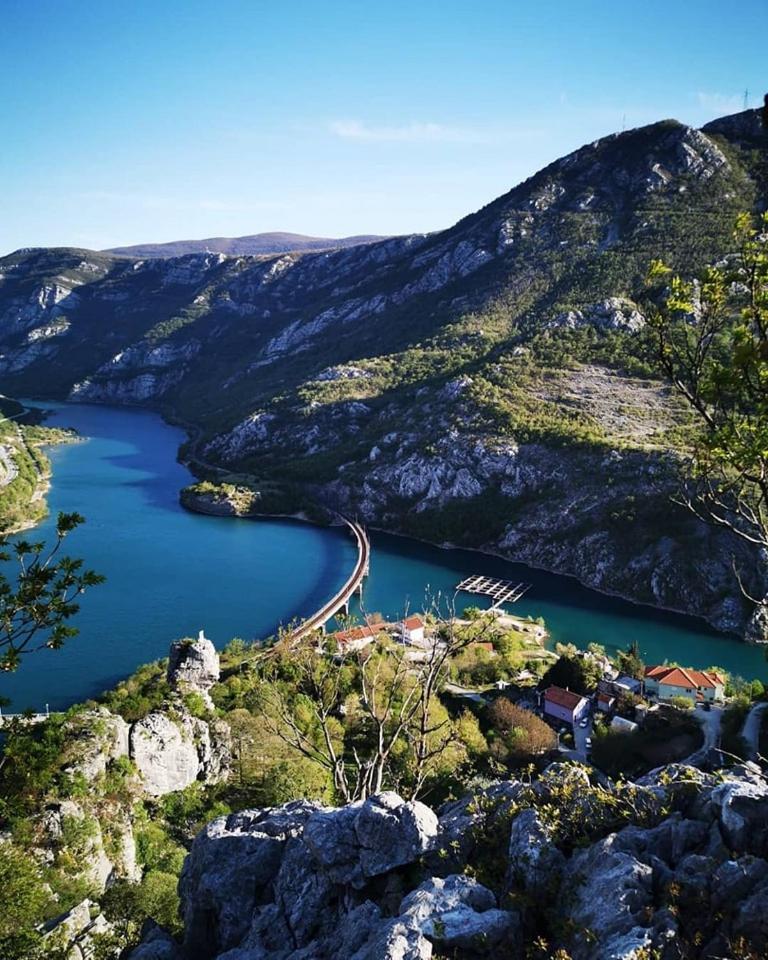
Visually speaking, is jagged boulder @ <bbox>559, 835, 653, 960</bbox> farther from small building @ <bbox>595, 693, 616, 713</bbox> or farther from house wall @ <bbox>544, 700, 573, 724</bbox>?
small building @ <bbox>595, 693, 616, 713</bbox>

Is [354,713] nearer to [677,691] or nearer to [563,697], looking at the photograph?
[563,697]

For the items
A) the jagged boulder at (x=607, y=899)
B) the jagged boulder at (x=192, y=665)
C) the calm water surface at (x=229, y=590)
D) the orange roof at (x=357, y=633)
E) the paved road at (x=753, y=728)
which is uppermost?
the jagged boulder at (x=607, y=899)

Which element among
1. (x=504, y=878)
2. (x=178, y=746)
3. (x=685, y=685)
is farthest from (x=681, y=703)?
(x=504, y=878)

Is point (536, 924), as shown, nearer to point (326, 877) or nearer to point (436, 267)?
point (326, 877)

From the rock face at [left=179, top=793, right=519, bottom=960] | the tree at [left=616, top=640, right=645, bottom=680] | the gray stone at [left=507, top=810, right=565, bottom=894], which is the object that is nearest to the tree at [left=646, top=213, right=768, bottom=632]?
the gray stone at [left=507, top=810, right=565, bottom=894]

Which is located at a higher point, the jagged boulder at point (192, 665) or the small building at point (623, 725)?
the jagged boulder at point (192, 665)

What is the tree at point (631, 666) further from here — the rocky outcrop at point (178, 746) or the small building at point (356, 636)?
the rocky outcrop at point (178, 746)

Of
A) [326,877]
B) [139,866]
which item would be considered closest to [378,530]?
[139,866]

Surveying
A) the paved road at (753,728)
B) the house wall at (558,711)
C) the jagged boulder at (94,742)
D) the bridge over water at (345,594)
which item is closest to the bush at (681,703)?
the paved road at (753,728)
